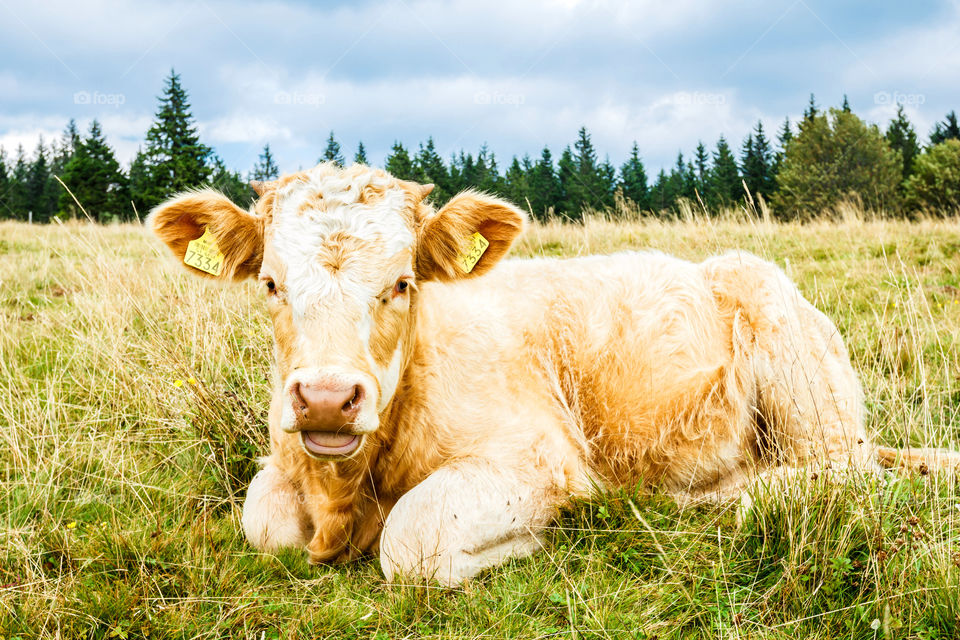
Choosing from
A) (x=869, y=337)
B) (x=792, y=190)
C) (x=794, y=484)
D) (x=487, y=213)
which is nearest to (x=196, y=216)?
A: (x=487, y=213)

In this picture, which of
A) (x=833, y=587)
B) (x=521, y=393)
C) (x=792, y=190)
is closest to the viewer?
(x=833, y=587)

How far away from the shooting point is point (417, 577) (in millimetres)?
2832

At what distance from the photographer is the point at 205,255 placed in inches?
140

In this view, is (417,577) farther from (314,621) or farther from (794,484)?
(794,484)

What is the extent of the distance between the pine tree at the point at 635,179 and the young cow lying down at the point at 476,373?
262 feet

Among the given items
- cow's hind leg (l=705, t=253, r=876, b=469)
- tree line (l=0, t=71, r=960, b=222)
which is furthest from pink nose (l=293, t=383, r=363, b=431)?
tree line (l=0, t=71, r=960, b=222)

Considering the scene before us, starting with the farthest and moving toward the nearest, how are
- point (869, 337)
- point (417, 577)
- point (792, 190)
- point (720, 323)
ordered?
point (792, 190) → point (869, 337) → point (720, 323) → point (417, 577)

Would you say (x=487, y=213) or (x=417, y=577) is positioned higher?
(x=487, y=213)

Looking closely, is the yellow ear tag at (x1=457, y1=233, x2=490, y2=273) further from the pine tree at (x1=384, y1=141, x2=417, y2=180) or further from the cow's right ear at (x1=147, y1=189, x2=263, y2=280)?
the pine tree at (x1=384, y1=141, x2=417, y2=180)

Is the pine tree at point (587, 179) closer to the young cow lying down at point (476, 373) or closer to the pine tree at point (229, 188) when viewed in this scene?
the pine tree at point (229, 188)

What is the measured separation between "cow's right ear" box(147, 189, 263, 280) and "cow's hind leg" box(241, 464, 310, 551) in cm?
117

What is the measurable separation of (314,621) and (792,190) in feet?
192

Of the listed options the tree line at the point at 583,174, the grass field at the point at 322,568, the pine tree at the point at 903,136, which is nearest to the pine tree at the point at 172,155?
the tree line at the point at 583,174

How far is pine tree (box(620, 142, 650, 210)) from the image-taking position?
275 feet
